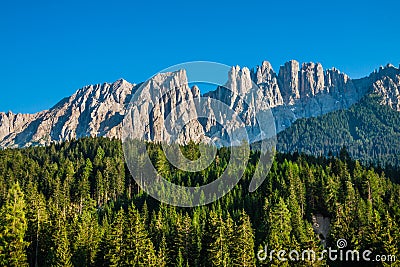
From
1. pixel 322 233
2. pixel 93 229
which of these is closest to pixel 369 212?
pixel 322 233

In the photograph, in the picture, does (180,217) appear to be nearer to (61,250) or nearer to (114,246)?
(114,246)

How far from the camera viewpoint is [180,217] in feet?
262

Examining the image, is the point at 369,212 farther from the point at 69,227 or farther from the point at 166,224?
the point at 69,227

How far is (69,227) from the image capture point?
6806 centimetres

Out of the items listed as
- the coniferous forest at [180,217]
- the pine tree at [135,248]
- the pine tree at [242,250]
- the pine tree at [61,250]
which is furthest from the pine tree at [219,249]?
the pine tree at [61,250]

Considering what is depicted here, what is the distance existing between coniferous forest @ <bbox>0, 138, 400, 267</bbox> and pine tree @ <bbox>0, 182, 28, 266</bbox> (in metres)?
0.13

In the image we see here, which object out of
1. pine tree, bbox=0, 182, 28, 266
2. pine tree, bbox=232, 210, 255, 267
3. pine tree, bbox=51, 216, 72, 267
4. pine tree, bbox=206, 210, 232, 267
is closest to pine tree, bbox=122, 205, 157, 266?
pine tree, bbox=51, 216, 72, 267

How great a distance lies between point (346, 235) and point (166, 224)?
32.2 m

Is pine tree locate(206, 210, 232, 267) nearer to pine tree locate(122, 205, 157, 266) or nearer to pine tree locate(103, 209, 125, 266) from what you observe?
pine tree locate(122, 205, 157, 266)

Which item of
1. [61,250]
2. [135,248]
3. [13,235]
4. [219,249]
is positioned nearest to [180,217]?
[219,249]

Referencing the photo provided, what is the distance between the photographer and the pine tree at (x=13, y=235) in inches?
2213

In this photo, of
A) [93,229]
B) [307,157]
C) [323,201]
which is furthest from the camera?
[307,157]

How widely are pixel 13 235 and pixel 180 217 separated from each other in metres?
30.6

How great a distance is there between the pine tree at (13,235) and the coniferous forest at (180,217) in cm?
13
